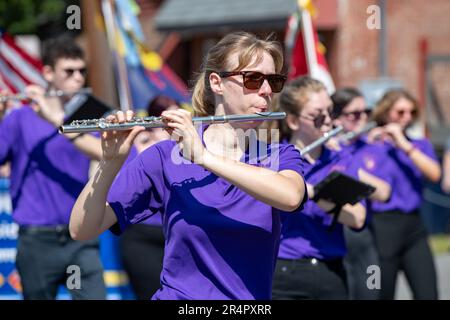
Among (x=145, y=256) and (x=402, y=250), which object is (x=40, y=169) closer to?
(x=145, y=256)

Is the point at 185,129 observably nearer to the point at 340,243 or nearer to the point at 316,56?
the point at 340,243

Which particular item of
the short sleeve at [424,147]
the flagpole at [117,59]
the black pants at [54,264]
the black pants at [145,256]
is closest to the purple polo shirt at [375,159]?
the short sleeve at [424,147]

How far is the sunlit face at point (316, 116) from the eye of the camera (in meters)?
5.43

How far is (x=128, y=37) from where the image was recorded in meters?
10.5

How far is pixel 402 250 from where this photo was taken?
7.27m

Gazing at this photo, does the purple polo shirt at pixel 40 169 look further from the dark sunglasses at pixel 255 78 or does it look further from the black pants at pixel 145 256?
the dark sunglasses at pixel 255 78

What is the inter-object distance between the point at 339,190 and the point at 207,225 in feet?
5.97

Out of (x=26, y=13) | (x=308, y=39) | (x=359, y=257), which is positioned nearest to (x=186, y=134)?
(x=359, y=257)

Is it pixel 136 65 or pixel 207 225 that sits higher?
pixel 136 65

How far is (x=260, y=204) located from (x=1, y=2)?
17378 millimetres

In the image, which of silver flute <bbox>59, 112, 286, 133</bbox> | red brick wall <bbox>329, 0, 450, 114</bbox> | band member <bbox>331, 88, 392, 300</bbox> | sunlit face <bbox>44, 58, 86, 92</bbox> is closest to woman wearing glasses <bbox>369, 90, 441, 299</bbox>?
band member <bbox>331, 88, 392, 300</bbox>

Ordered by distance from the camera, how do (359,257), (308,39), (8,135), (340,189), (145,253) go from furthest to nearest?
(308,39), (359,257), (145,253), (8,135), (340,189)

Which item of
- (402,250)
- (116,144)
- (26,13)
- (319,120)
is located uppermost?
(26,13)

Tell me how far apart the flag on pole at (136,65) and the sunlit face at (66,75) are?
138 inches
